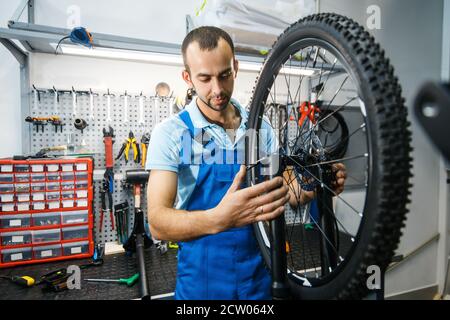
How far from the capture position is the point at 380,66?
0.42 meters

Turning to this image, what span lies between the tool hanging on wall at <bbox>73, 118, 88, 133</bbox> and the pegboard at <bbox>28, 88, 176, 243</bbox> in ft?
0.12

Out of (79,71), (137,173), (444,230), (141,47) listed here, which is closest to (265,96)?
(141,47)

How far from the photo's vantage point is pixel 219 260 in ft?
2.70

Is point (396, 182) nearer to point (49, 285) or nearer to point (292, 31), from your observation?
point (292, 31)

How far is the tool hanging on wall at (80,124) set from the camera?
1484mm

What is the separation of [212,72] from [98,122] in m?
1.12

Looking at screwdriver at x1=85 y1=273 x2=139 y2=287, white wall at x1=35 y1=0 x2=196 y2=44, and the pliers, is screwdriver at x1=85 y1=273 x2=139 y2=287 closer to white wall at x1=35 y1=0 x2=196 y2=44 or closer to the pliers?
the pliers

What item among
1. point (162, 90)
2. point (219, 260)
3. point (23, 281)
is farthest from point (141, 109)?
point (219, 260)

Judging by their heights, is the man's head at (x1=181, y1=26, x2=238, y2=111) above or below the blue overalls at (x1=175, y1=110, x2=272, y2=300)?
above

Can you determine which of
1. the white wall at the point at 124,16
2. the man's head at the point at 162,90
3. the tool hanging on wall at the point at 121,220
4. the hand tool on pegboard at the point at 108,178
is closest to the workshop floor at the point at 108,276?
the tool hanging on wall at the point at 121,220

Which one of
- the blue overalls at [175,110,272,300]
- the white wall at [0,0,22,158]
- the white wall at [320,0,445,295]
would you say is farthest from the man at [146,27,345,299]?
the white wall at [320,0,445,295]

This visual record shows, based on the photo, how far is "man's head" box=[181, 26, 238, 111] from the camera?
2.55 ft

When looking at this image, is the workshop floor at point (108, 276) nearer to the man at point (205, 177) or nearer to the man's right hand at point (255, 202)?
the man at point (205, 177)
